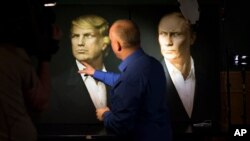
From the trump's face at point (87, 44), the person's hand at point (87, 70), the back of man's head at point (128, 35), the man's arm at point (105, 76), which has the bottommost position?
the man's arm at point (105, 76)

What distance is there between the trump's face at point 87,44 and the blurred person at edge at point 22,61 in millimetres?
2328

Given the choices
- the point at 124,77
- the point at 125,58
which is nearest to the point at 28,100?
the point at 124,77

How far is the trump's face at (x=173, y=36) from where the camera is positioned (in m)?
4.00

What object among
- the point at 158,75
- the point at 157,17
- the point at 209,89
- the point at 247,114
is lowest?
the point at 247,114

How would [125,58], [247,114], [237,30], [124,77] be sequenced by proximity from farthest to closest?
1. [237,30]
2. [247,114]
3. [125,58]
4. [124,77]

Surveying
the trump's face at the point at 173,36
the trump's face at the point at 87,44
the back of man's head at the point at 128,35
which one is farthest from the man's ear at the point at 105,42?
the back of man's head at the point at 128,35

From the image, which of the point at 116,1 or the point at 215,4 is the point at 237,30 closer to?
the point at 215,4

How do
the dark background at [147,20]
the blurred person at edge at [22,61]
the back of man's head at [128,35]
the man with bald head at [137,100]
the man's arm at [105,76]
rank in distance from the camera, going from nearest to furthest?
the blurred person at edge at [22,61] → the man with bald head at [137,100] → the back of man's head at [128,35] → the man's arm at [105,76] → the dark background at [147,20]

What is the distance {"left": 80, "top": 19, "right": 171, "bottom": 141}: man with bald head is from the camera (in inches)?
90.8

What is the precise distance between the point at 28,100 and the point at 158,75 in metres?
1.01

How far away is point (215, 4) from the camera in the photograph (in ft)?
13.2

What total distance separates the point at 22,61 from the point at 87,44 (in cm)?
240

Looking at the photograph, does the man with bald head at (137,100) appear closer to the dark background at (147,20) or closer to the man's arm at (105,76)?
the man's arm at (105,76)

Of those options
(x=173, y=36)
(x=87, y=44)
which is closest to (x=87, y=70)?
(x=87, y=44)
